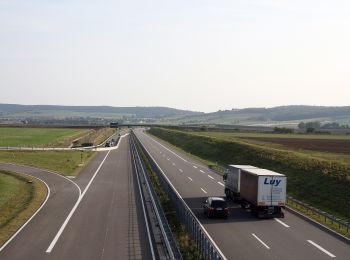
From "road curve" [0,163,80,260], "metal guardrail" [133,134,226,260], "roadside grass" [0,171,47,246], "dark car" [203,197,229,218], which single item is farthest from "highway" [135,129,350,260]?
"roadside grass" [0,171,47,246]

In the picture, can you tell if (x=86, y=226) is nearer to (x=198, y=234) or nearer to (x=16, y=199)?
(x=198, y=234)

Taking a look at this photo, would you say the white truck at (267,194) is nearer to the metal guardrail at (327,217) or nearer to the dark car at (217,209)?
the dark car at (217,209)

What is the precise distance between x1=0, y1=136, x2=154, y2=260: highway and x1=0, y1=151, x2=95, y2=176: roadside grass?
13010 mm

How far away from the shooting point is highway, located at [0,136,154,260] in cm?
2570

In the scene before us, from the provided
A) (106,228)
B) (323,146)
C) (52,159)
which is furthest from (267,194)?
(323,146)

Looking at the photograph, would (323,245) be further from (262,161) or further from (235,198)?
(262,161)

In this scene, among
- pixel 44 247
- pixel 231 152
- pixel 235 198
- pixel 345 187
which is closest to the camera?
pixel 44 247

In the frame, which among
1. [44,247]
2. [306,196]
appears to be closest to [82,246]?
[44,247]

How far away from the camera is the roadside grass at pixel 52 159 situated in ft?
226

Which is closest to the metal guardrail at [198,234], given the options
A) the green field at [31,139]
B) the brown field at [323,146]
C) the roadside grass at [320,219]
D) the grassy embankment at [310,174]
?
the roadside grass at [320,219]

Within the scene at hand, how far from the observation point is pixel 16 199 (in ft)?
142

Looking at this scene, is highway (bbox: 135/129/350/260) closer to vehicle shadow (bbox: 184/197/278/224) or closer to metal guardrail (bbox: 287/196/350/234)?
vehicle shadow (bbox: 184/197/278/224)

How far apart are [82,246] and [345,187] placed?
98.5ft

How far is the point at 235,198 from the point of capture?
139 feet
